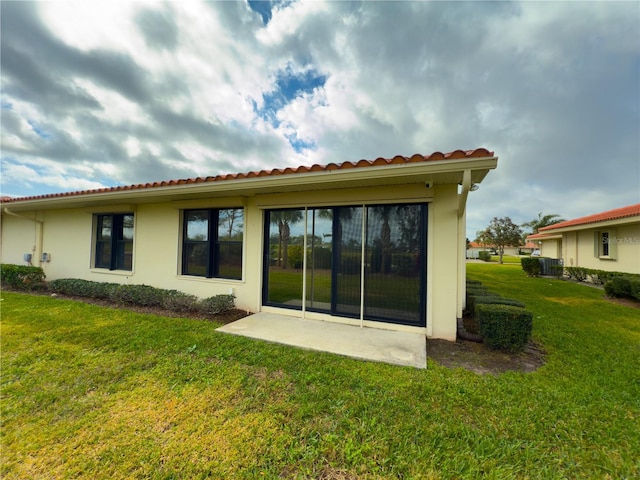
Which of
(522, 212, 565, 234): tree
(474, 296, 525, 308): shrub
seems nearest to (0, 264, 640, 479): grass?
(474, 296, 525, 308): shrub

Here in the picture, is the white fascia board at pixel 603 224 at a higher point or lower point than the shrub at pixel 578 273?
higher

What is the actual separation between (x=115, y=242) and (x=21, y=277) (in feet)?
10.0

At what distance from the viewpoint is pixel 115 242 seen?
7.51 metres

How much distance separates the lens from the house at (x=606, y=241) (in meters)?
11.1

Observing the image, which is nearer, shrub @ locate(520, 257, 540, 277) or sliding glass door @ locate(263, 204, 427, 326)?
sliding glass door @ locate(263, 204, 427, 326)

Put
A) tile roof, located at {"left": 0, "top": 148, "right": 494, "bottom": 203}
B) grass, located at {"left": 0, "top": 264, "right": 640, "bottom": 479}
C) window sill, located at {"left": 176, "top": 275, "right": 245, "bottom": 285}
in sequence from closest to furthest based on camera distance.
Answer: grass, located at {"left": 0, "top": 264, "right": 640, "bottom": 479}, tile roof, located at {"left": 0, "top": 148, "right": 494, "bottom": 203}, window sill, located at {"left": 176, "top": 275, "right": 245, "bottom": 285}

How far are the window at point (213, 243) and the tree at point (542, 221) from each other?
5062 centimetres

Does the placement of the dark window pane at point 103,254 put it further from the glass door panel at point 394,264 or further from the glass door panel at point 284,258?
the glass door panel at point 394,264

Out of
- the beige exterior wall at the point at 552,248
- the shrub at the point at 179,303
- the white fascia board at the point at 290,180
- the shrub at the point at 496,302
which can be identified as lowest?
the shrub at the point at 179,303

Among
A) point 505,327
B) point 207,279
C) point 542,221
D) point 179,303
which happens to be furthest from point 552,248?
point 179,303

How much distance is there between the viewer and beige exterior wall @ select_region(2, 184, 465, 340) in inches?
170

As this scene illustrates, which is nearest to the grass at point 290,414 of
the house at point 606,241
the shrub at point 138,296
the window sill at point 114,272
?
the shrub at point 138,296

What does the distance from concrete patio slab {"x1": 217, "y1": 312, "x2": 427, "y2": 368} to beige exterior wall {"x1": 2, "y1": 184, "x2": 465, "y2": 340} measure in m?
0.42

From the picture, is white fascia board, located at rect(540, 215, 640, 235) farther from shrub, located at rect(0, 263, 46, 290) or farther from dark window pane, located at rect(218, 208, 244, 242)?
shrub, located at rect(0, 263, 46, 290)
